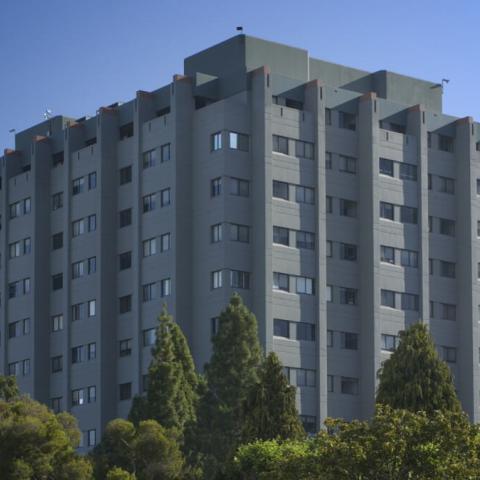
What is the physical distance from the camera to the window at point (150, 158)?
109875 mm

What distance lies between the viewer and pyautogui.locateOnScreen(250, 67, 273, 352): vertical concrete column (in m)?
103

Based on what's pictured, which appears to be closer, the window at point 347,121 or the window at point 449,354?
the window at point 347,121

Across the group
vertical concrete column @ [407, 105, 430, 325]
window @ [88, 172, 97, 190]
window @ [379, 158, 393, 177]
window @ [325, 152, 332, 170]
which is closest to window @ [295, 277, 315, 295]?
window @ [325, 152, 332, 170]

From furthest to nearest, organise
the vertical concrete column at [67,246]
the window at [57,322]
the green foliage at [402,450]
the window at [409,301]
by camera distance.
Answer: the window at [57,322], the vertical concrete column at [67,246], the window at [409,301], the green foliage at [402,450]

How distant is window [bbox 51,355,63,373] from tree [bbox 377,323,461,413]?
1731 inches

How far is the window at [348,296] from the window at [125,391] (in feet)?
54.9

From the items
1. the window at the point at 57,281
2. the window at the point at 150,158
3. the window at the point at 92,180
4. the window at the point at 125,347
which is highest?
the window at the point at 150,158

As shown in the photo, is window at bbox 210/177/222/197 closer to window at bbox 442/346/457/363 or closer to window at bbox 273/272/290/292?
window at bbox 273/272/290/292

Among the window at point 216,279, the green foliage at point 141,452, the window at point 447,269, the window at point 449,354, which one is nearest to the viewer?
the green foliage at point 141,452

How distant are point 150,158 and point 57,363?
1918 cm

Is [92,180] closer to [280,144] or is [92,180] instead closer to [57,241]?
[57,241]

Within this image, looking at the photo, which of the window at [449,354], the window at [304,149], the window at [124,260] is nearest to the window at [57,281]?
the window at [124,260]

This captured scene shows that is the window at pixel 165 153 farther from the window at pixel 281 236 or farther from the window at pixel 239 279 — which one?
the window at pixel 239 279

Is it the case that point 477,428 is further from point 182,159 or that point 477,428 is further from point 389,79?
point 389,79
